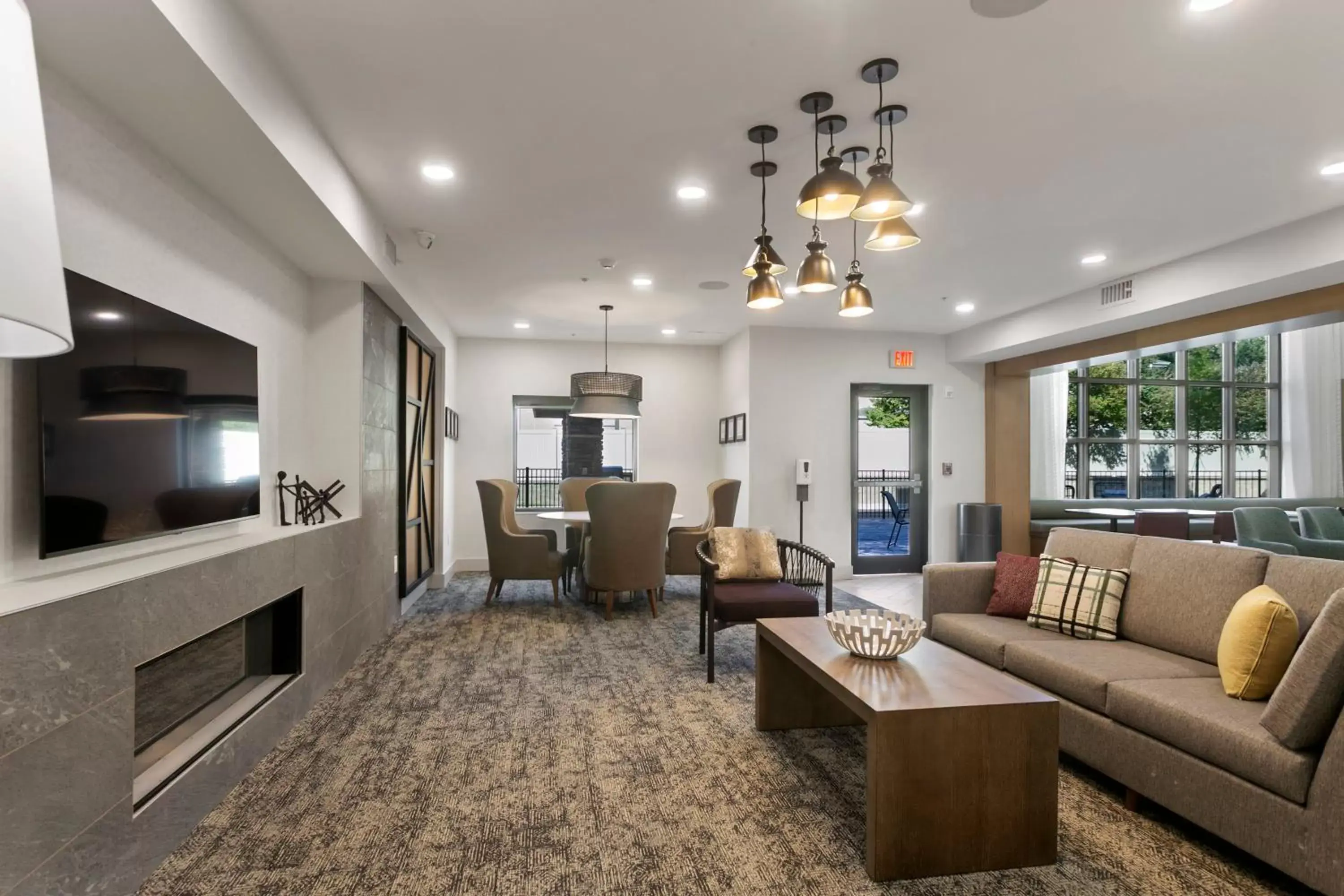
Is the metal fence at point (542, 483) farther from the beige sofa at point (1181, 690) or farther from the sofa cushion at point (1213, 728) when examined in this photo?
the sofa cushion at point (1213, 728)

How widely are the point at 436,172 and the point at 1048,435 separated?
26.1 feet

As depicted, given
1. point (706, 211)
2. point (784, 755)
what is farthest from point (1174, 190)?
point (784, 755)

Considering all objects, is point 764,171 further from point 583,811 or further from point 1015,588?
point 583,811

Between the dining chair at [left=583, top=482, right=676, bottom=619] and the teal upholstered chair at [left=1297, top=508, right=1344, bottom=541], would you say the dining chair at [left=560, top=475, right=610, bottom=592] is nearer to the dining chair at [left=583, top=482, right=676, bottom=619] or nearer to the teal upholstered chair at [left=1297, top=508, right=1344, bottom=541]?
the dining chair at [left=583, top=482, right=676, bottom=619]

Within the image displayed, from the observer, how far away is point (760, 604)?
3.89 meters

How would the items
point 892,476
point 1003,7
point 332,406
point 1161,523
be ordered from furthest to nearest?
1. point 892,476
2. point 1161,523
3. point 332,406
4. point 1003,7

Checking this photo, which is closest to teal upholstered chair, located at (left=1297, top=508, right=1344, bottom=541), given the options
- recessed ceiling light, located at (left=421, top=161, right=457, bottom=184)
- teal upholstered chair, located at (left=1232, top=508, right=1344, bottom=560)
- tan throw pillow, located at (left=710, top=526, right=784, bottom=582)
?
teal upholstered chair, located at (left=1232, top=508, right=1344, bottom=560)

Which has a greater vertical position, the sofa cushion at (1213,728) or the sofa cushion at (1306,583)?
the sofa cushion at (1306,583)

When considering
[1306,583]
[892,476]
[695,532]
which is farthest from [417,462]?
[1306,583]

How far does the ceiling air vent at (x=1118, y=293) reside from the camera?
5.27 metres

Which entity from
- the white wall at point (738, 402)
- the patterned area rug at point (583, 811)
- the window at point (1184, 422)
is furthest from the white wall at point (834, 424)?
the patterned area rug at point (583, 811)

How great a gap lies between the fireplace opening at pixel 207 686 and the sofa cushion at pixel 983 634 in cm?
306

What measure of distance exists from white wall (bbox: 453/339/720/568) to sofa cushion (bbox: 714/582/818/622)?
4227 mm

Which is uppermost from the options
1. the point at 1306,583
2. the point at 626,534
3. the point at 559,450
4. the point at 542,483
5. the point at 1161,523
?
the point at 559,450
